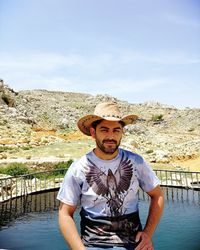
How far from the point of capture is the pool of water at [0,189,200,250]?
3227 millimetres

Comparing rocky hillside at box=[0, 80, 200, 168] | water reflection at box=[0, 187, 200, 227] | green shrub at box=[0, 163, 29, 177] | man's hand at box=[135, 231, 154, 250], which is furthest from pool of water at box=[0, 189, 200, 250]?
rocky hillside at box=[0, 80, 200, 168]

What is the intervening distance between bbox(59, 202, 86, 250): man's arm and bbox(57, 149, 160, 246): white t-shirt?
0.02 m

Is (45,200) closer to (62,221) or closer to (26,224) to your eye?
(26,224)

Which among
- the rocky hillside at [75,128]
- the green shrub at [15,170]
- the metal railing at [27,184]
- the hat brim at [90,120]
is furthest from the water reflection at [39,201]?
the hat brim at [90,120]

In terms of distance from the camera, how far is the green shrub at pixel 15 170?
6523 millimetres

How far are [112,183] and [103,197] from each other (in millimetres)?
35

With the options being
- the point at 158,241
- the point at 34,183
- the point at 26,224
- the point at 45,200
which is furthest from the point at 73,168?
the point at 34,183

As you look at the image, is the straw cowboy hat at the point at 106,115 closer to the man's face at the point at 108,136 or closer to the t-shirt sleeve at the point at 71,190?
the man's face at the point at 108,136

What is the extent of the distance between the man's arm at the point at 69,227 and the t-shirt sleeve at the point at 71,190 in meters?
0.01

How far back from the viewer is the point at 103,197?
81 centimetres

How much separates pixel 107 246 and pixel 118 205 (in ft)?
0.28

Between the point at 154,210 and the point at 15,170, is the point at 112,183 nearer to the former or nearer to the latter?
the point at 154,210

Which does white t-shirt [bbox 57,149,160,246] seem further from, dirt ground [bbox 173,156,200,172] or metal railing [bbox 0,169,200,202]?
dirt ground [bbox 173,156,200,172]

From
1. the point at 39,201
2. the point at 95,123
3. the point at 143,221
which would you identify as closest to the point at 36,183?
the point at 39,201
